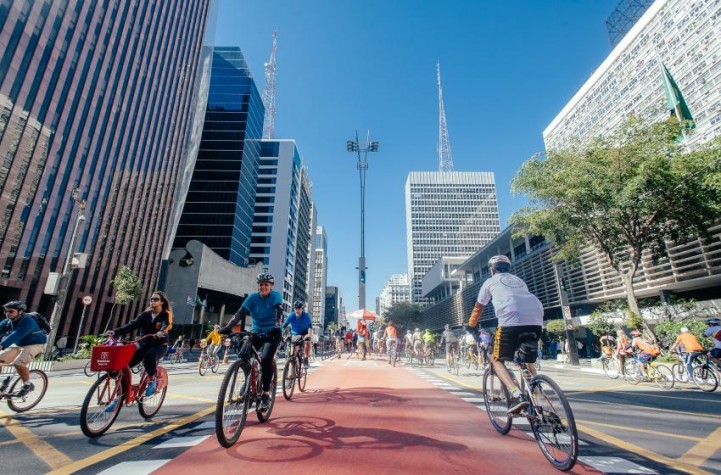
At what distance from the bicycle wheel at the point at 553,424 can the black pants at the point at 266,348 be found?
311cm

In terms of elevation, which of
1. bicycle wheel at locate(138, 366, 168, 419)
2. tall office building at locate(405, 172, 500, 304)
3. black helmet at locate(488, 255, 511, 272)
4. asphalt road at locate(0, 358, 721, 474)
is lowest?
asphalt road at locate(0, 358, 721, 474)

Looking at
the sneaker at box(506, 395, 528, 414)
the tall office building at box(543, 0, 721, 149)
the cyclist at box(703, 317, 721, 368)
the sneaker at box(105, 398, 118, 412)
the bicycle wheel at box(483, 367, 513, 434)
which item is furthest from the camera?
the tall office building at box(543, 0, 721, 149)

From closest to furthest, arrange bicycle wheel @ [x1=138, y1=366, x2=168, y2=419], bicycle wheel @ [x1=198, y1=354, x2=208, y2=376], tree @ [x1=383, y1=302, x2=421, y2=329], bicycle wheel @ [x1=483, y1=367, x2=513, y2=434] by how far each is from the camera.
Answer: bicycle wheel @ [x1=483, y1=367, x2=513, y2=434]
bicycle wheel @ [x1=138, y1=366, x2=168, y2=419]
bicycle wheel @ [x1=198, y1=354, x2=208, y2=376]
tree @ [x1=383, y1=302, x2=421, y2=329]

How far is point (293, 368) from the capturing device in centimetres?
705

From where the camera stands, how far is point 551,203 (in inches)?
748

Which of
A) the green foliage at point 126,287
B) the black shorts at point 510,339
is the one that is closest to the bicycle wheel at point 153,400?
the black shorts at point 510,339

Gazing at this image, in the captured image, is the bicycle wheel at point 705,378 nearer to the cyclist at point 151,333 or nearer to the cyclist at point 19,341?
the cyclist at point 151,333

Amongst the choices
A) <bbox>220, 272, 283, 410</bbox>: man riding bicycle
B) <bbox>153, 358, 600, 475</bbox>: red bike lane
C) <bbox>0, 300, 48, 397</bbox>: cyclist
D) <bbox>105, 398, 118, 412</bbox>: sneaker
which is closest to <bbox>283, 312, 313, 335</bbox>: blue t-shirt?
<bbox>153, 358, 600, 475</bbox>: red bike lane

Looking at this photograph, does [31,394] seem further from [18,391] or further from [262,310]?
[262,310]

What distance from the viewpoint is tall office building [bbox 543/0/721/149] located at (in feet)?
83.7

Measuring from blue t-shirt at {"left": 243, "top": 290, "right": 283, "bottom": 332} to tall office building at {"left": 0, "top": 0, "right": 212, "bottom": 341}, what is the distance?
16279 mm

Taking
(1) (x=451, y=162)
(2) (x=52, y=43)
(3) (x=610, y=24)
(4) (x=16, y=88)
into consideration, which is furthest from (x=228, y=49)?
(1) (x=451, y=162)

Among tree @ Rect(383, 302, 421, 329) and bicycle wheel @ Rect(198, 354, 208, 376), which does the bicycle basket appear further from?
tree @ Rect(383, 302, 421, 329)

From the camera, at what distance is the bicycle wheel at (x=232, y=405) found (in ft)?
11.3
